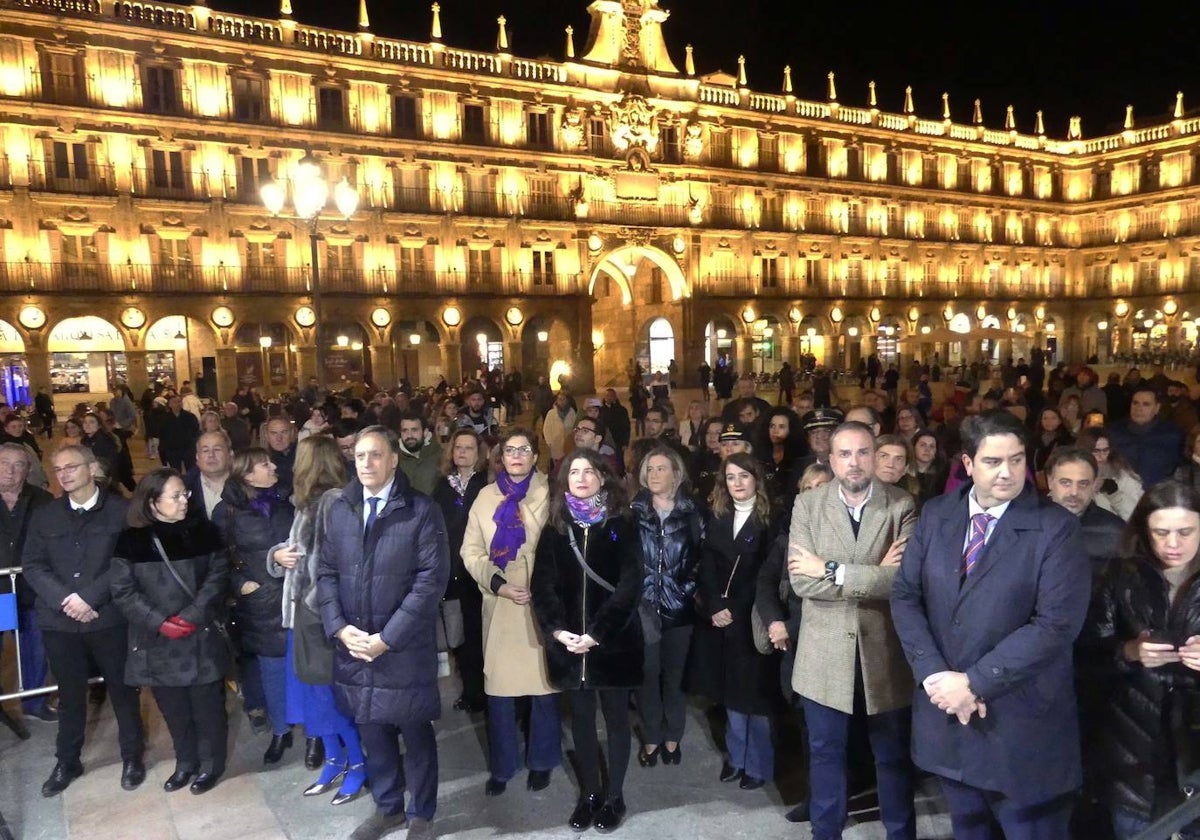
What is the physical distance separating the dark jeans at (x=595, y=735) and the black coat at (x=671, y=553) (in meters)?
0.66

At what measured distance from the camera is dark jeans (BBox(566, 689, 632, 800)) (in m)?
4.23

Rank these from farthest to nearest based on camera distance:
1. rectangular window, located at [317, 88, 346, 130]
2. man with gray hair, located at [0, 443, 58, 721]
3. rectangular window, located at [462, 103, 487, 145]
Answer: rectangular window, located at [462, 103, 487, 145]
rectangular window, located at [317, 88, 346, 130]
man with gray hair, located at [0, 443, 58, 721]

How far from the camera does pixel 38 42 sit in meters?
24.6

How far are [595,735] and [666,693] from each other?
2.69 feet

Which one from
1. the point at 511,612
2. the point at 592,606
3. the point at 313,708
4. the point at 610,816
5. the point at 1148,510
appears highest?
the point at 1148,510

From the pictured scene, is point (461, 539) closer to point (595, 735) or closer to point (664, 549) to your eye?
point (664, 549)

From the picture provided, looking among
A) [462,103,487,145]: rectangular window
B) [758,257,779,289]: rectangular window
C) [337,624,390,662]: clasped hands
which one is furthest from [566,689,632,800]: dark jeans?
[758,257,779,289]: rectangular window

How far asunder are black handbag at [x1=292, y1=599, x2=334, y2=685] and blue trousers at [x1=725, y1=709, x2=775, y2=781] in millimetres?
2246

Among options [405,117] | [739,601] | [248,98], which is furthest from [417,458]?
[405,117]

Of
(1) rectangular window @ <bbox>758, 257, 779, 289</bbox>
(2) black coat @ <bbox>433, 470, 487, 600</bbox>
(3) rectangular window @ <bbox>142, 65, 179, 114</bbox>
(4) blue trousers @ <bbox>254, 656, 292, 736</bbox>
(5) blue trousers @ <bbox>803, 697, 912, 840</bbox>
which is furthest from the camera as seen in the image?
(1) rectangular window @ <bbox>758, 257, 779, 289</bbox>

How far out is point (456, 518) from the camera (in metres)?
5.56

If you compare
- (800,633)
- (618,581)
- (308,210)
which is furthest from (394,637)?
(308,210)

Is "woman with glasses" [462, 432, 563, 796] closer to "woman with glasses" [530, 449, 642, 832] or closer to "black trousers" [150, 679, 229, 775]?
"woman with glasses" [530, 449, 642, 832]

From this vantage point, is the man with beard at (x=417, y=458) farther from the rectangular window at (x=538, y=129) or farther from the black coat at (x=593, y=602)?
the rectangular window at (x=538, y=129)
